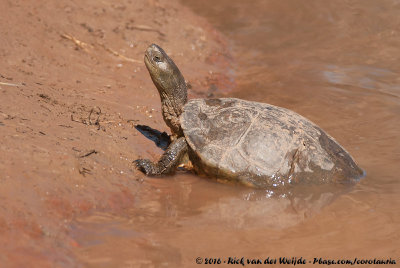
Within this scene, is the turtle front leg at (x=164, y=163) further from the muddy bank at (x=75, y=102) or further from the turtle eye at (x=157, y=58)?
the turtle eye at (x=157, y=58)

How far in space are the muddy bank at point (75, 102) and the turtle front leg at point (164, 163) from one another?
0.15 metres

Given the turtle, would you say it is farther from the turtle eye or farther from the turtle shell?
the turtle eye

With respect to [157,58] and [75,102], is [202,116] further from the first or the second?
[75,102]

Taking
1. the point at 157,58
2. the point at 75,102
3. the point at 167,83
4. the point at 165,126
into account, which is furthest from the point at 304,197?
the point at 75,102

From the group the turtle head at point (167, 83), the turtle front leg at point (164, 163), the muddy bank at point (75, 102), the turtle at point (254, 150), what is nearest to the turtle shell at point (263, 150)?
the turtle at point (254, 150)

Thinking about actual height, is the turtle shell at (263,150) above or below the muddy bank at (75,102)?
above

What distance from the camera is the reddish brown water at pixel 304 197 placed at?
3680 mm

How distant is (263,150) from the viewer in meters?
4.88

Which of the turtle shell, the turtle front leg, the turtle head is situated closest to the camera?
the turtle shell

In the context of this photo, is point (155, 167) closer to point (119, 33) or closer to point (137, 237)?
point (137, 237)

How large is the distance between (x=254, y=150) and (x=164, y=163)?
0.88 m

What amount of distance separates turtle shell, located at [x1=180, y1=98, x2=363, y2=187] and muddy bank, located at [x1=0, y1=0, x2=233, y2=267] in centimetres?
72

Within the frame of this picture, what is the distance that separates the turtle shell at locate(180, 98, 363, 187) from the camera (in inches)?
191

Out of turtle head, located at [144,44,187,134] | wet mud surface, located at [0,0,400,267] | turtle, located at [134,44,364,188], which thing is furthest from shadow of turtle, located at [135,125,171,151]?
turtle, located at [134,44,364,188]
